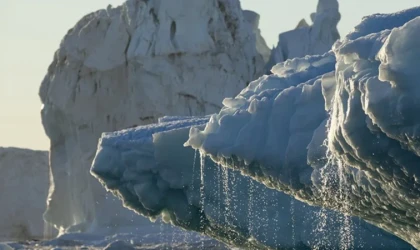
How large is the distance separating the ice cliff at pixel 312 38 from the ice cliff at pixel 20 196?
12.5 meters

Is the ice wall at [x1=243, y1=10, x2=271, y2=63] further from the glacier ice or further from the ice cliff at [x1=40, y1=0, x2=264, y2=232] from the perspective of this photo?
the glacier ice

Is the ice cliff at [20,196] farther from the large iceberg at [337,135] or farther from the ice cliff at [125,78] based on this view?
the large iceberg at [337,135]

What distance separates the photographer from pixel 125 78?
29125 millimetres

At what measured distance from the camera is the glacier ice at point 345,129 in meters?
6.88

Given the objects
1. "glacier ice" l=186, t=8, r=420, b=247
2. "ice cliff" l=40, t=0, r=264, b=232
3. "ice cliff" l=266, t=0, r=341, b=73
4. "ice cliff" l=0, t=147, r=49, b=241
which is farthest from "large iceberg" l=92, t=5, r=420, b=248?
"ice cliff" l=0, t=147, r=49, b=241

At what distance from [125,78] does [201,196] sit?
16.6 m

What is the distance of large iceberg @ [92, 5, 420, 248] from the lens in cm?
689

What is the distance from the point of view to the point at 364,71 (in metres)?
7.25

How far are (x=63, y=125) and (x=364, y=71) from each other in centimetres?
2317

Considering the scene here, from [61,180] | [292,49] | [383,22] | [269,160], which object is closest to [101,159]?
[269,160]

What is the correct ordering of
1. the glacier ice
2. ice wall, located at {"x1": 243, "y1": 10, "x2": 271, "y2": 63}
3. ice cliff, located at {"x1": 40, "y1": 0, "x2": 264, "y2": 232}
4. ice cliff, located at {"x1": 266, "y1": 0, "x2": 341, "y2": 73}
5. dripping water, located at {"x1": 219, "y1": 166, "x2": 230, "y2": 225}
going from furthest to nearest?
ice wall, located at {"x1": 243, "y1": 10, "x2": 271, "y2": 63} → ice cliff, located at {"x1": 266, "y1": 0, "x2": 341, "y2": 73} → ice cliff, located at {"x1": 40, "y1": 0, "x2": 264, "y2": 232} → dripping water, located at {"x1": 219, "y1": 166, "x2": 230, "y2": 225} → the glacier ice

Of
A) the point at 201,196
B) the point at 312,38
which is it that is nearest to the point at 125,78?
the point at 312,38

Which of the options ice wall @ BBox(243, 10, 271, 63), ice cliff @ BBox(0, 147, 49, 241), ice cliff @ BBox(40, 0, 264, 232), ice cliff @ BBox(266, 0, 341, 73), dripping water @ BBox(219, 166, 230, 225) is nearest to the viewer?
dripping water @ BBox(219, 166, 230, 225)

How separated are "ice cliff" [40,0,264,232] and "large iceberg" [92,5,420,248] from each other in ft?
49.4
